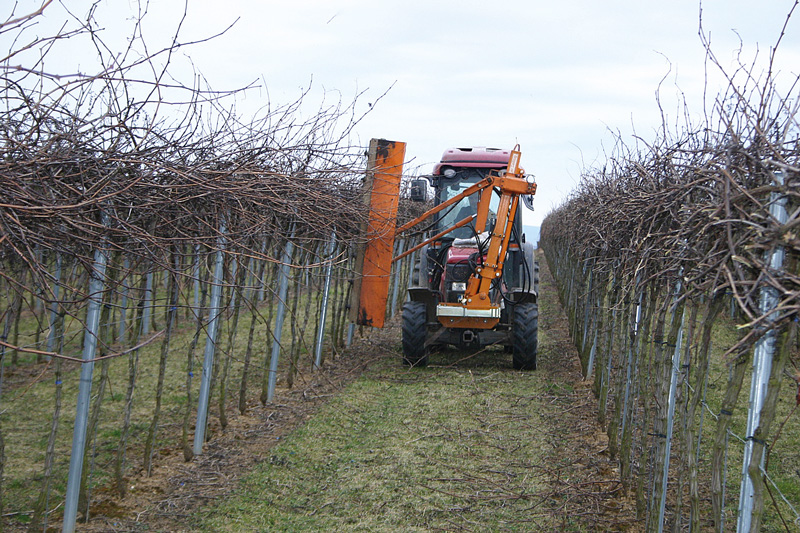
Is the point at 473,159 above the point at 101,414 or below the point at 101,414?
above

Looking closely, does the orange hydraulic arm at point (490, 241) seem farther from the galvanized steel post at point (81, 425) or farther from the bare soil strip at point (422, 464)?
the galvanized steel post at point (81, 425)

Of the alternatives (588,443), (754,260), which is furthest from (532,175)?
(754,260)

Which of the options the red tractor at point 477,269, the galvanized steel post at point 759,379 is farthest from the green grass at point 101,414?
the galvanized steel post at point 759,379

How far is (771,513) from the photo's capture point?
503cm

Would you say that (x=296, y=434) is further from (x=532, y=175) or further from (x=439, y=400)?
(x=532, y=175)

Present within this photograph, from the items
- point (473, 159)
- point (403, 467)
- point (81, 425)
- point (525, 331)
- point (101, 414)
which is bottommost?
point (101, 414)

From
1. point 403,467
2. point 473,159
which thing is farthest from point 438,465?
point 473,159

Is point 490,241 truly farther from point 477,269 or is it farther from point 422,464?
point 422,464

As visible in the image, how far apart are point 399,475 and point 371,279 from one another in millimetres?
2476

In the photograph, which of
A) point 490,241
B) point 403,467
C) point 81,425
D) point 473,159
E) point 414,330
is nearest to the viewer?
point 81,425

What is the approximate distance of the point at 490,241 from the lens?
8.66m

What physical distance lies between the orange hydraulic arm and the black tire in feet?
1.53

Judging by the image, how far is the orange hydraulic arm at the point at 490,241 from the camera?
8516 millimetres

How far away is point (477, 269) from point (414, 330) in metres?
1.40
